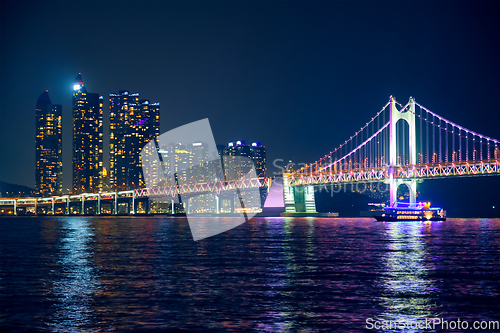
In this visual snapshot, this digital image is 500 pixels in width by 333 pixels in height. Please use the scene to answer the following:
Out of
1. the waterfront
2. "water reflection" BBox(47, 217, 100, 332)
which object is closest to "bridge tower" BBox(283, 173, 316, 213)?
the waterfront

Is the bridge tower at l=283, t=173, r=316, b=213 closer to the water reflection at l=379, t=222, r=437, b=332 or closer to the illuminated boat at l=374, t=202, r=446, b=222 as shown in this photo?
the illuminated boat at l=374, t=202, r=446, b=222

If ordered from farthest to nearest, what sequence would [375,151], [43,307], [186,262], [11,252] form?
[375,151] < [11,252] < [186,262] < [43,307]

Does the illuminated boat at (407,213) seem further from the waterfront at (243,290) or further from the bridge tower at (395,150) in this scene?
the waterfront at (243,290)

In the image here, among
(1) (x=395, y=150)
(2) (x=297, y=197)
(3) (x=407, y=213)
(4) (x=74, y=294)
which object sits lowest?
(3) (x=407, y=213)

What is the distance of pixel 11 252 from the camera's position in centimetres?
3509

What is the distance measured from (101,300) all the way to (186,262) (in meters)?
11.0

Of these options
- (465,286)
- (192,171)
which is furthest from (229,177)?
(465,286)

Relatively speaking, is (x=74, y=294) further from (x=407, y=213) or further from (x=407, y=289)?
(x=407, y=213)

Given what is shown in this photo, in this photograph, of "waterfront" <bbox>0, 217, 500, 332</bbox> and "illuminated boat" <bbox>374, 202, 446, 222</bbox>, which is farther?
"illuminated boat" <bbox>374, 202, 446, 222</bbox>

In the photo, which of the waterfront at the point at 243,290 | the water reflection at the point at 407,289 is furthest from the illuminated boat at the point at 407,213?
the water reflection at the point at 407,289

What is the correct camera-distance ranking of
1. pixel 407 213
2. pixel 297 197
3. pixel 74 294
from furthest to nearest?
pixel 297 197 < pixel 407 213 < pixel 74 294

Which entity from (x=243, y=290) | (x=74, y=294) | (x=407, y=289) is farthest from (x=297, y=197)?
(x=74, y=294)

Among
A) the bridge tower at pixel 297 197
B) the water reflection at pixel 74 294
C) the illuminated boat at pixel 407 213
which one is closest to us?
the water reflection at pixel 74 294

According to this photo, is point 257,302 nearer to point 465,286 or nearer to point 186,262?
point 465,286
